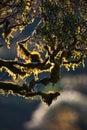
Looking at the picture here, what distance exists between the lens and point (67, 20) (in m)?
35.7

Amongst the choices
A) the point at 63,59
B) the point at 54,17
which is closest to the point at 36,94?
the point at 63,59

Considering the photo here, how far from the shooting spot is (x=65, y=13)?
1419 inches

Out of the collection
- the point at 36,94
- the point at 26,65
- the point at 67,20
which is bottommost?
the point at 36,94

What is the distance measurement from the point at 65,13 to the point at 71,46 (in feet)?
8.81

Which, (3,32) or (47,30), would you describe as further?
(3,32)

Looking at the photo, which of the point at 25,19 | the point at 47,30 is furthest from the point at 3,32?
the point at 47,30

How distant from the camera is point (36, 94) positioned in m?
35.5

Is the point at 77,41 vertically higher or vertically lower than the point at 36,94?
higher

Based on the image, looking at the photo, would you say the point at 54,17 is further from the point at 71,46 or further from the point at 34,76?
the point at 34,76

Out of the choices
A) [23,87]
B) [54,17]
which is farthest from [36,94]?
[54,17]

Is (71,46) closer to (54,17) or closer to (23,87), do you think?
(54,17)

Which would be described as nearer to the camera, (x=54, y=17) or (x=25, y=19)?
(x=54, y=17)

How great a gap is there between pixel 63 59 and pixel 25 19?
5.17 meters

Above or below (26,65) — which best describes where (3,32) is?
above
